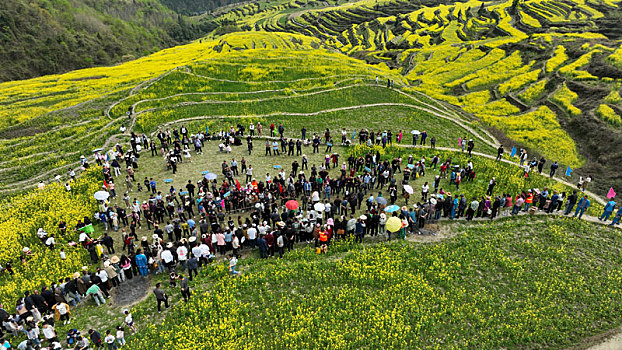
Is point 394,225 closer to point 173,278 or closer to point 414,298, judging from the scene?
point 414,298

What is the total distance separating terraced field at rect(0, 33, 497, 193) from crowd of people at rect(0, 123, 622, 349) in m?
8.58

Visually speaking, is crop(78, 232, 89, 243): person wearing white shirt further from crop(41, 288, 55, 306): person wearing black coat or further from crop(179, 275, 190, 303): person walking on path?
crop(179, 275, 190, 303): person walking on path

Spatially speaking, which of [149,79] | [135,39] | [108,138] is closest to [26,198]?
[108,138]

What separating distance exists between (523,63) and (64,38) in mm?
129511

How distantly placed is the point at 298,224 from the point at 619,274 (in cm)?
1878

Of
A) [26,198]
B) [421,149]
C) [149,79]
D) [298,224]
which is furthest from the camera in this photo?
[149,79]

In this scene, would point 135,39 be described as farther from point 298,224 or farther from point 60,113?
point 298,224

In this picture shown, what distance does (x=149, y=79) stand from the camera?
167ft

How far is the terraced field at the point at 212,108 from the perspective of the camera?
35062mm

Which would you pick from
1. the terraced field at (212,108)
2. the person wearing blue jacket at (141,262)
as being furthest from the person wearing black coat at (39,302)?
the terraced field at (212,108)

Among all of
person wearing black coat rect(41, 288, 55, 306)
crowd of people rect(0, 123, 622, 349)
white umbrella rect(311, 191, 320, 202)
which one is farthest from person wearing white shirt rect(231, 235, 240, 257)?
person wearing black coat rect(41, 288, 55, 306)

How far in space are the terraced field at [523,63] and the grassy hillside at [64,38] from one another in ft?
237

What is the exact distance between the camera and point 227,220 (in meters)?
24.1

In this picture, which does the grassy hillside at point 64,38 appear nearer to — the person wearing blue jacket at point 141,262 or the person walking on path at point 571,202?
the person wearing blue jacket at point 141,262
